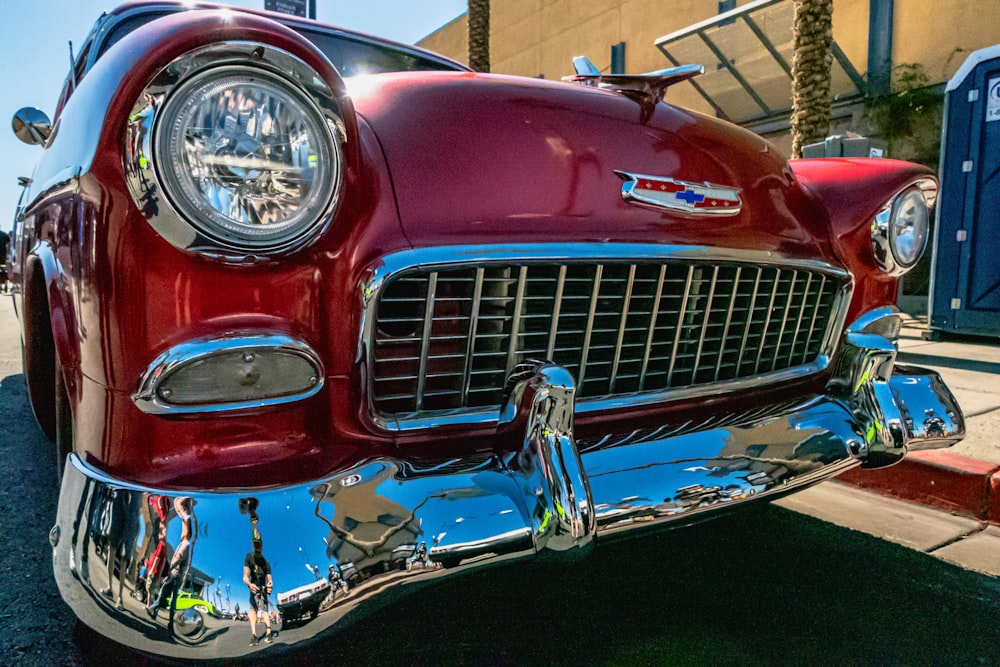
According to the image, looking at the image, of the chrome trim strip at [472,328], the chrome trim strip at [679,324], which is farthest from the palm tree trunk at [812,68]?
the chrome trim strip at [472,328]

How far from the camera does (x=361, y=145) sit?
1217 mm

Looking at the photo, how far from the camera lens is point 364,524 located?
1.01 metres

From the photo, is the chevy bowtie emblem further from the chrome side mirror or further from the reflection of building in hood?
the chrome side mirror

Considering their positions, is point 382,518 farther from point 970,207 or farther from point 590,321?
point 970,207

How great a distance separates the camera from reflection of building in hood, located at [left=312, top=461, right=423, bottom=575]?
0.99m

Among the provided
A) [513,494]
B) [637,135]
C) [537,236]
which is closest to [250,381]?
[513,494]

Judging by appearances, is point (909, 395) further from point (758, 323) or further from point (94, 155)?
point (94, 155)

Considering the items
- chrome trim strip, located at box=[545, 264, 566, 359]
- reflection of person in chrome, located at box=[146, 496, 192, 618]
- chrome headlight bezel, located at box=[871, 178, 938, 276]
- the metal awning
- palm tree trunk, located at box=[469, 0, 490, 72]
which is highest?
palm tree trunk, located at box=[469, 0, 490, 72]

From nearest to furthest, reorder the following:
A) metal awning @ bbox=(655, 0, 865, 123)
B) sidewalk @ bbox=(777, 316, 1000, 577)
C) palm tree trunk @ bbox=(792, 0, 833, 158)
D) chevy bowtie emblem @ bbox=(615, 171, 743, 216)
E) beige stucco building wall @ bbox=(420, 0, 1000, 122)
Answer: chevy bowtie emblem @ bbox=(615, 171, 743, 216), sidewalk @ bbox=(777, 316, 1000, 577), palm tree trunk @ bbox=(792, 0, 833, 158), beige stucco building wall @ bbox=(420, 0, 1000, 122), metal awning @ bbox=(655, 0, 865, 123)

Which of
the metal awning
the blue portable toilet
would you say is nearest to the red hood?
the blue portable toilet

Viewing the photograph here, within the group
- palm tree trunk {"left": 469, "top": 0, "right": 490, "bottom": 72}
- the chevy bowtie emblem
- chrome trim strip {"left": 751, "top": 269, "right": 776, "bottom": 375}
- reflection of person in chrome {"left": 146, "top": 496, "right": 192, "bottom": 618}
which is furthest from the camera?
palm tree trunk {"left": 469, "top": 0, "right": 490, "bottom": 72}

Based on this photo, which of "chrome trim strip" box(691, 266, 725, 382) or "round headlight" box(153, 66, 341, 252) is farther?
"chrome trim strip" box(691, 266, 725, 382)

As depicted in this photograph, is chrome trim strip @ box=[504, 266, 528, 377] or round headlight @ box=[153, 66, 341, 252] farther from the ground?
round headlight @ box=[153, 66, 341, 252]

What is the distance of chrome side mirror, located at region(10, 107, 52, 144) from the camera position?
7.88ft
